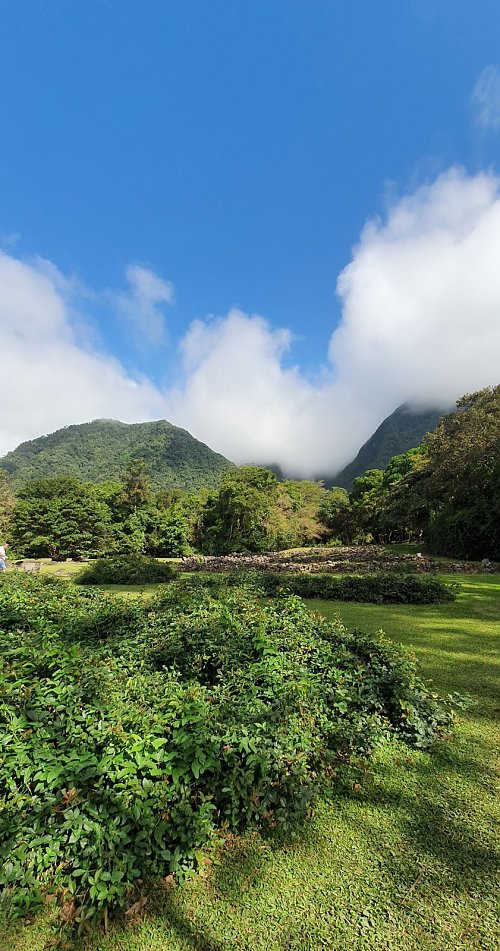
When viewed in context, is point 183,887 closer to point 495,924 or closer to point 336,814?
point 336,814

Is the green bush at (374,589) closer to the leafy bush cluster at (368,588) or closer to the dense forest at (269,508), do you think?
the leafy bush cluster at (368,588)

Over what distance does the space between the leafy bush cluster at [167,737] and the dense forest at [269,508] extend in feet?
53.7

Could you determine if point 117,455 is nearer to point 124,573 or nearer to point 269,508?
point 269,508

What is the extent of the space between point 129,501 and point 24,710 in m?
41.2

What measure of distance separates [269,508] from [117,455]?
59.5m

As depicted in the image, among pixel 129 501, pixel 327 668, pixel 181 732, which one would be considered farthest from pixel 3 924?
pixel 129 501

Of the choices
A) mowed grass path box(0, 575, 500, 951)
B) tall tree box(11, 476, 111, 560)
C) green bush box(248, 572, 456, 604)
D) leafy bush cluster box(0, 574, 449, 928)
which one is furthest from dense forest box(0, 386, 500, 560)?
mowed grass path box(0, 575, 500, 951)

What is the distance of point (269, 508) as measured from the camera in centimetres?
3647

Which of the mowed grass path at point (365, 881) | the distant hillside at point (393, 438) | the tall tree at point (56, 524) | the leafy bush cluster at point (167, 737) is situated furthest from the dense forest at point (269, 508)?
the distant hillside at point (393, 438)

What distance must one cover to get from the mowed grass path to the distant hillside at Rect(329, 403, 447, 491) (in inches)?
3416

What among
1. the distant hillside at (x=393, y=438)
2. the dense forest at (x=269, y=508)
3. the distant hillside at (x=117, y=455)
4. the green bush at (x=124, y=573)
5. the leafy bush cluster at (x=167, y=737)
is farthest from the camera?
the distant hillside at (x=393, y=438)

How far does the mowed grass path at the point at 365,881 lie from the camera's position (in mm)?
1923

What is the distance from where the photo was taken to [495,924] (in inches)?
77.3

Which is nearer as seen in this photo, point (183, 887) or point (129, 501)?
point (183, 887)
